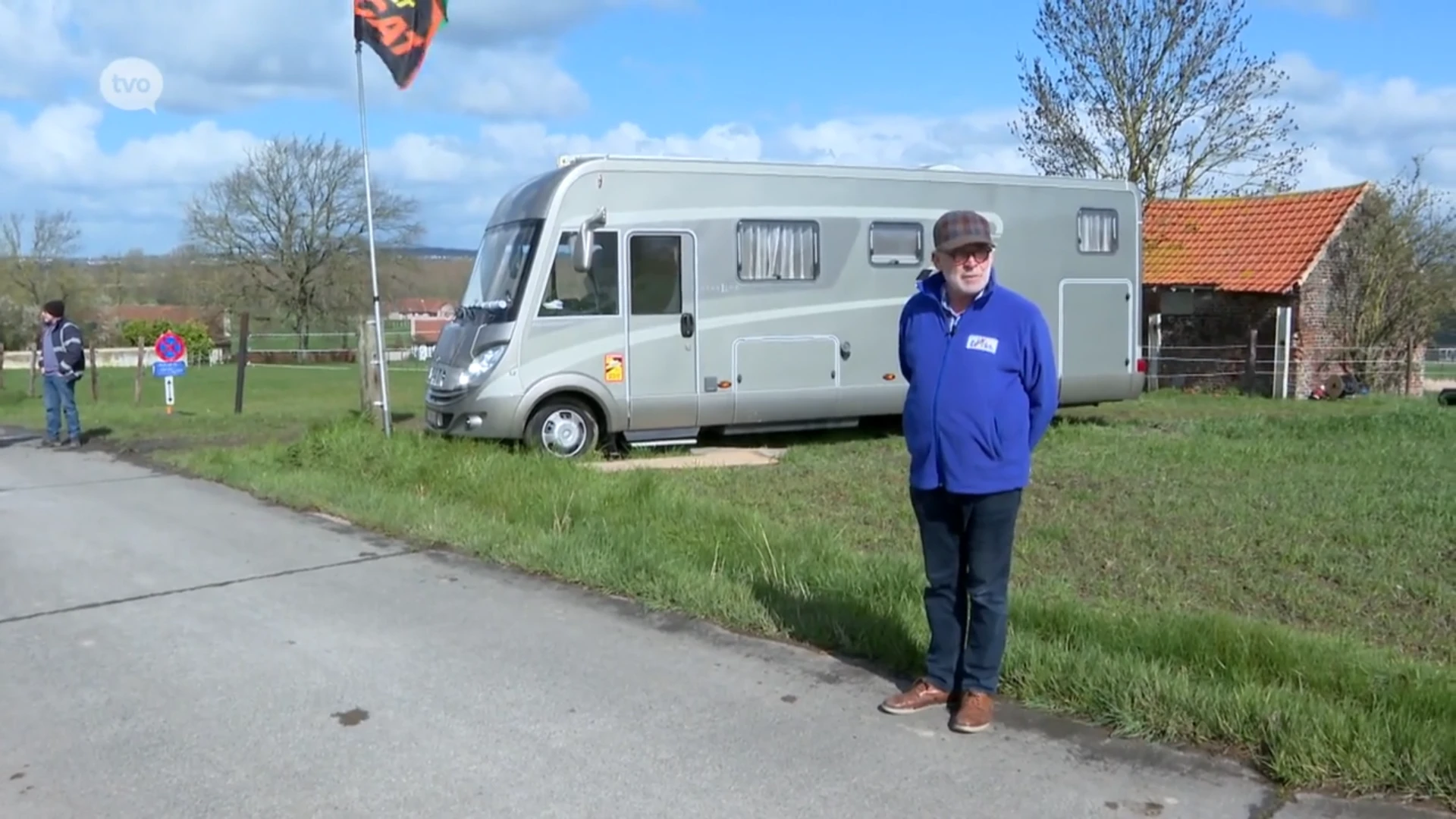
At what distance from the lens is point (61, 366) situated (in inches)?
586

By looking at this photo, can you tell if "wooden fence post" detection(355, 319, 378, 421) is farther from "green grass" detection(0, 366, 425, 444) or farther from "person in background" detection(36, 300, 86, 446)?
"person in background" detection(36, 300, 86, 446)

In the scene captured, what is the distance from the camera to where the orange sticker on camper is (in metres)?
13.1

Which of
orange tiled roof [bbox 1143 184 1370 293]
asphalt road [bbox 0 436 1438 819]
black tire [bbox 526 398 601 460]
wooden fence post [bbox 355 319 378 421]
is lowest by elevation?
asphalt road [bbox 0 436 1438 819]

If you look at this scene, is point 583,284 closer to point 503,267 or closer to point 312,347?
point 503,267

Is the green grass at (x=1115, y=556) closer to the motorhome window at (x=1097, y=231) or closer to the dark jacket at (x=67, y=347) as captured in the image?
the dark jacket at (x=67, y=347)

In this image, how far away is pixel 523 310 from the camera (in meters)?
12.7

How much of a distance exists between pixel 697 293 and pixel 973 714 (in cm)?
918

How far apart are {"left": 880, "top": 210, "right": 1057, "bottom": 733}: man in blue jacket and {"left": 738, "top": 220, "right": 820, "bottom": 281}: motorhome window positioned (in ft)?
29.5

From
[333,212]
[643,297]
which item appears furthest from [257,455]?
[333,212]

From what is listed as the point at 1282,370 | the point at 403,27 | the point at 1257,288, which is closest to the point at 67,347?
the point at 403,27

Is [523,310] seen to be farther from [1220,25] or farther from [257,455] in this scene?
[1220,25]

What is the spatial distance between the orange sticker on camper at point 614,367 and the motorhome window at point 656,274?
1.59 feet

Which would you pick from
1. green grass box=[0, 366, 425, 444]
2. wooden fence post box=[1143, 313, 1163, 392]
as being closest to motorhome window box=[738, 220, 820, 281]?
green grass box=[0, 366, 425, 444]

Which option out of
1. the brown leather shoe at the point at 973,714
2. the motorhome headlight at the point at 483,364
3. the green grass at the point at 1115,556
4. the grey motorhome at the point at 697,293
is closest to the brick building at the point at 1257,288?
the green grass at the point at 1115,556
